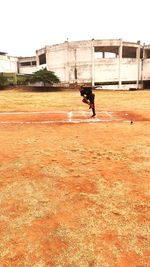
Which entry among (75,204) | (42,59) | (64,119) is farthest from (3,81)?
(75,204)

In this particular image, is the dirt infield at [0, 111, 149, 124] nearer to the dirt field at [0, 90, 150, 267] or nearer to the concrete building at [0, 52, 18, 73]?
the dirt field at [0, 90, 150, 267]

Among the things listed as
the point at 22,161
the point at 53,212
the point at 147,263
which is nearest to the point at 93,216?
the point at 53,212

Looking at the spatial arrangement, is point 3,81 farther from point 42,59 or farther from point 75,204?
point 75,204

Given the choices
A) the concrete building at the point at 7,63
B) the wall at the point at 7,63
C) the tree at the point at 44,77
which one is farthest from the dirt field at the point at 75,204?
A: the concrete building at the point at 7,63

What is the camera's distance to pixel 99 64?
1650 inches

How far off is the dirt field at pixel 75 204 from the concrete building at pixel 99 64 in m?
35.8

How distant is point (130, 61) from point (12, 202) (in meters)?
43.1

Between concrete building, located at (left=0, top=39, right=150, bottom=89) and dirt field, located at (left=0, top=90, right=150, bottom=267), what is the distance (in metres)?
35.8

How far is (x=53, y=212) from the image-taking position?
3.86 m

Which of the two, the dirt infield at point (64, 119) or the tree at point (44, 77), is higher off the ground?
the tree at point (44, 77)

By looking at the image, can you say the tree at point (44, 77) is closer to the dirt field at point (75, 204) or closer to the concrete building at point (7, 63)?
the concrete building at point (7, 63)

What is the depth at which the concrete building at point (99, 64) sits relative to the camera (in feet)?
134

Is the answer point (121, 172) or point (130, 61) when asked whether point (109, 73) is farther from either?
point (121, 172)

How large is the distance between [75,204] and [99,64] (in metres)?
40.4
